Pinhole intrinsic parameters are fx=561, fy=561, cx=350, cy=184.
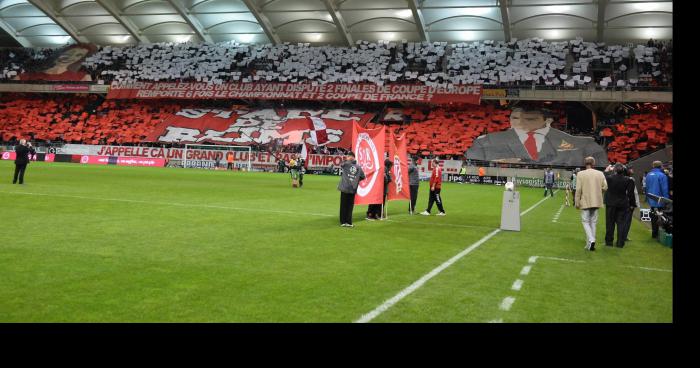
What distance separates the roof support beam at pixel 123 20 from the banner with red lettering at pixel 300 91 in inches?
254

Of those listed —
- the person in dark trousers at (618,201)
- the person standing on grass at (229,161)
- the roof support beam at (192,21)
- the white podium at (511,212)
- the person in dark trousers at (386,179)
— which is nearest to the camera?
the person in dark trousers at (618,201)

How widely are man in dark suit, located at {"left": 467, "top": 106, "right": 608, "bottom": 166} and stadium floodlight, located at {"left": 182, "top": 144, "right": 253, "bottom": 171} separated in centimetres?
2014

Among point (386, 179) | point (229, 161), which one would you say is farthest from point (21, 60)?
point (386, 179)

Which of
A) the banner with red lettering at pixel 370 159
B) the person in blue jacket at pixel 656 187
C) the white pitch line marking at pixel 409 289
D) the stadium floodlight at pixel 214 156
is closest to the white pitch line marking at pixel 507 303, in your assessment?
the white pitch line marking at pixel 409 289

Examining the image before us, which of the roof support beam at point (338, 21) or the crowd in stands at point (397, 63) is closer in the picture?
the crowd in stands at point (397, 63)

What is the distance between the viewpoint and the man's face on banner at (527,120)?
50.4 m

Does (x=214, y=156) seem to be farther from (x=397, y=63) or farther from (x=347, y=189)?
(x=347, y=189)

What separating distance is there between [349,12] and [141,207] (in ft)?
143

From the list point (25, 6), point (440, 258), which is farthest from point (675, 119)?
point (25, 6)

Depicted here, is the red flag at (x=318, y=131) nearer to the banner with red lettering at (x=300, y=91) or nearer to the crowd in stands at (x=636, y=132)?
the banner with red lettering at (x=300, y=91)

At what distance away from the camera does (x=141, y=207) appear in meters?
16.7

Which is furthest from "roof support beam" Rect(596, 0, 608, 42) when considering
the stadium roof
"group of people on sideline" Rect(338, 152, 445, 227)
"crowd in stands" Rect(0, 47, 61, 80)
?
"crowd in stands" Rect(0, 47, 61, 80)

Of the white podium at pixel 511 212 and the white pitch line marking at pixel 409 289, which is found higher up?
the white podium at pixel 511 212
